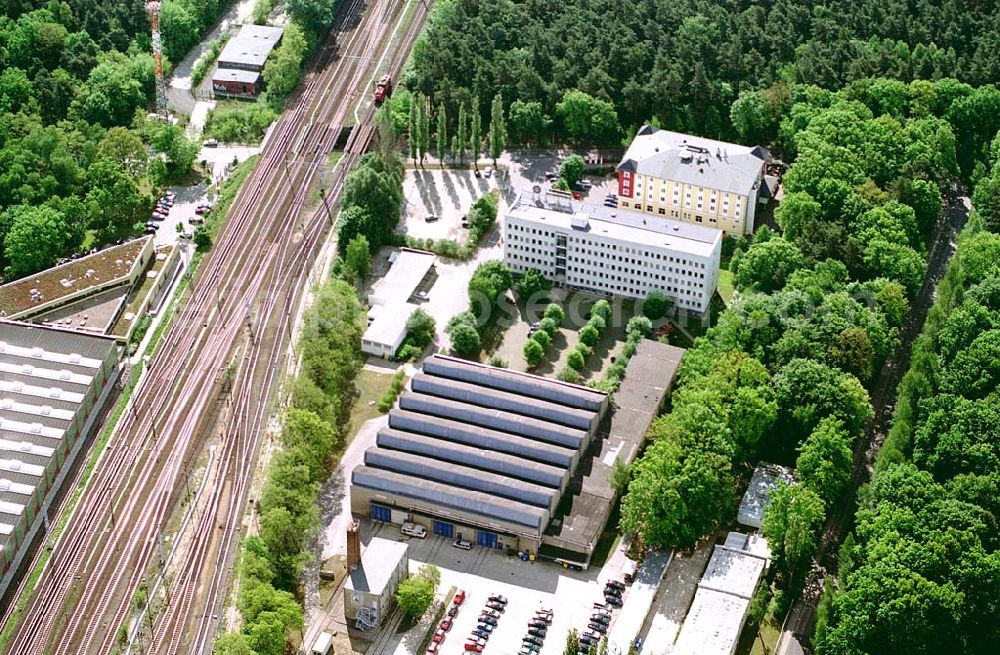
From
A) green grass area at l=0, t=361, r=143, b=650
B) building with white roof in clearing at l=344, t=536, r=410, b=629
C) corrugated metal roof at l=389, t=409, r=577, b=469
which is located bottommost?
green grass area at l=0, t=361, r=143, b=650

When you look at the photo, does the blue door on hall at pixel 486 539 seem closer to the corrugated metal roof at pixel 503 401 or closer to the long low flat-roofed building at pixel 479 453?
the long low flat-roofed building at pixel 479 453

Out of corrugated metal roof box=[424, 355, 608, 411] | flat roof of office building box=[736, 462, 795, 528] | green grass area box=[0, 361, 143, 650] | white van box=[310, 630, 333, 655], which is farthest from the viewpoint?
corrugated metal roof box=[424, 355, 608, 411]

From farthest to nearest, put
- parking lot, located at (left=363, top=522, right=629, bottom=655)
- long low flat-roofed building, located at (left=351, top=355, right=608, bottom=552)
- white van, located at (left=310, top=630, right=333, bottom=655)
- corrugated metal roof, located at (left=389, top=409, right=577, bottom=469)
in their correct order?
corrugated metal roof, located at (left=389, top=409, right=577, bottom=469) < long low flat-roofed building, located at (left=351, top=355, right=608, bottom=552) < parking lot, located at (left=363, top=522, right=629, bottom=655) < white van, located at (left=310, top=630, right=333, bottom=655)

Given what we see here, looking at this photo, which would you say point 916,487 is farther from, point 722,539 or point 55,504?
point 55,504

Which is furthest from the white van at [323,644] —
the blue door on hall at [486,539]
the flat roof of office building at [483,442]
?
the blue door on hall at [486,539]

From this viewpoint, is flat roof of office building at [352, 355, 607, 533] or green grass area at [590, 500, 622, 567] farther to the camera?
flat roof of office building at [352, 355, 607, 533]

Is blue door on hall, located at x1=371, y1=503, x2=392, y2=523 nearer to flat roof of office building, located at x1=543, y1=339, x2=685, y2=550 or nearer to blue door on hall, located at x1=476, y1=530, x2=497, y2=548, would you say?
blue door on hall, located at x1=476, y1=530, x2=497, y2=548

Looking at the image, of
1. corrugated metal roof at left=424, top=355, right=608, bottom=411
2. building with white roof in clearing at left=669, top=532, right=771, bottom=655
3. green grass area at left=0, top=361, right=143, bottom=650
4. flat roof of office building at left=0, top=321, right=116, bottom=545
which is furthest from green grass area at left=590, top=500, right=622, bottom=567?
flat roof of office building at left=0, top=321, right=116, bottom=545
